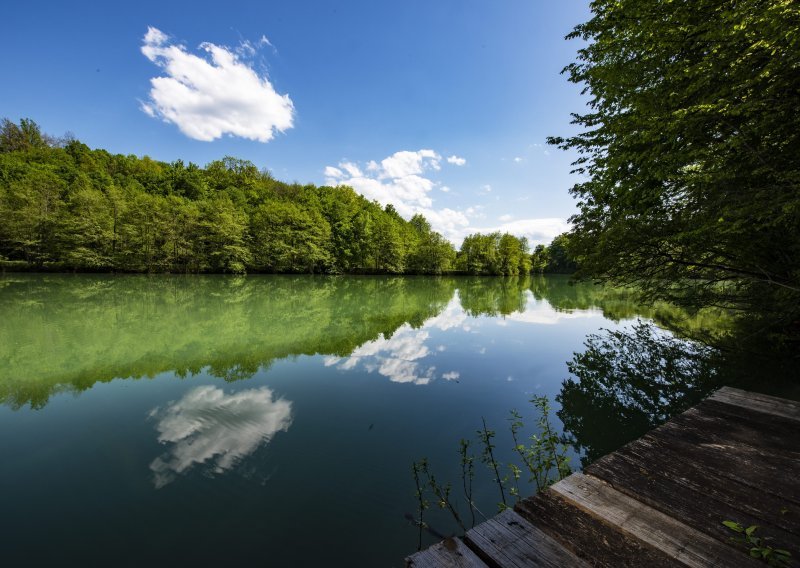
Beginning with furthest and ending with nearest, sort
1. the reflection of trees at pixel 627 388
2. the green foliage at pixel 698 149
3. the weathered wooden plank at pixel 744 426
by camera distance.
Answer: the reflection of trees at pixel 627 388
the green foliage at pixel 698 149
the weathered wooden plank at pixel 744 426

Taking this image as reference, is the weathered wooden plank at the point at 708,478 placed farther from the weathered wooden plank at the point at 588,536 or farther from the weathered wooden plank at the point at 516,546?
the weathered wooden plank at the point at 516,546

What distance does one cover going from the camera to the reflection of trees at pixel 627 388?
487 centimetres

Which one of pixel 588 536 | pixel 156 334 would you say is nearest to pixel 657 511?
pixel 588 536

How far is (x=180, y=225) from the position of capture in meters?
38.3

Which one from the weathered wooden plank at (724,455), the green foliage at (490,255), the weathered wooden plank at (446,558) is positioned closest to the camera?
the weathered wooden plank at (446,558)

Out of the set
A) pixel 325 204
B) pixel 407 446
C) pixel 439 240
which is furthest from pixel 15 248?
pixel 439 240

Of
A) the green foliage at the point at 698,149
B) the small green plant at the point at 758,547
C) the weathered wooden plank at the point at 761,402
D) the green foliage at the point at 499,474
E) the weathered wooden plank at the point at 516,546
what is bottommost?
the green foliage at the point at 499,474

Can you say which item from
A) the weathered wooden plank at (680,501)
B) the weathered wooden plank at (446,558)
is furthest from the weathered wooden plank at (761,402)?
the weathered wooden plank at (446,558)

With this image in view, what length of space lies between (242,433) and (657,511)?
4.76 meters

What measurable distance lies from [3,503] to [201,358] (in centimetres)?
503

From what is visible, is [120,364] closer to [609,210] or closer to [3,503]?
[3,503]

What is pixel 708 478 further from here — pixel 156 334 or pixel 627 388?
pixel 156 334

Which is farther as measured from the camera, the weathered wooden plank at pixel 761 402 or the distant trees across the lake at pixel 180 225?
the distant trees across the lake at pixel 180 225

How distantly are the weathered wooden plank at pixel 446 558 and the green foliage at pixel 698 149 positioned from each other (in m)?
4.87
